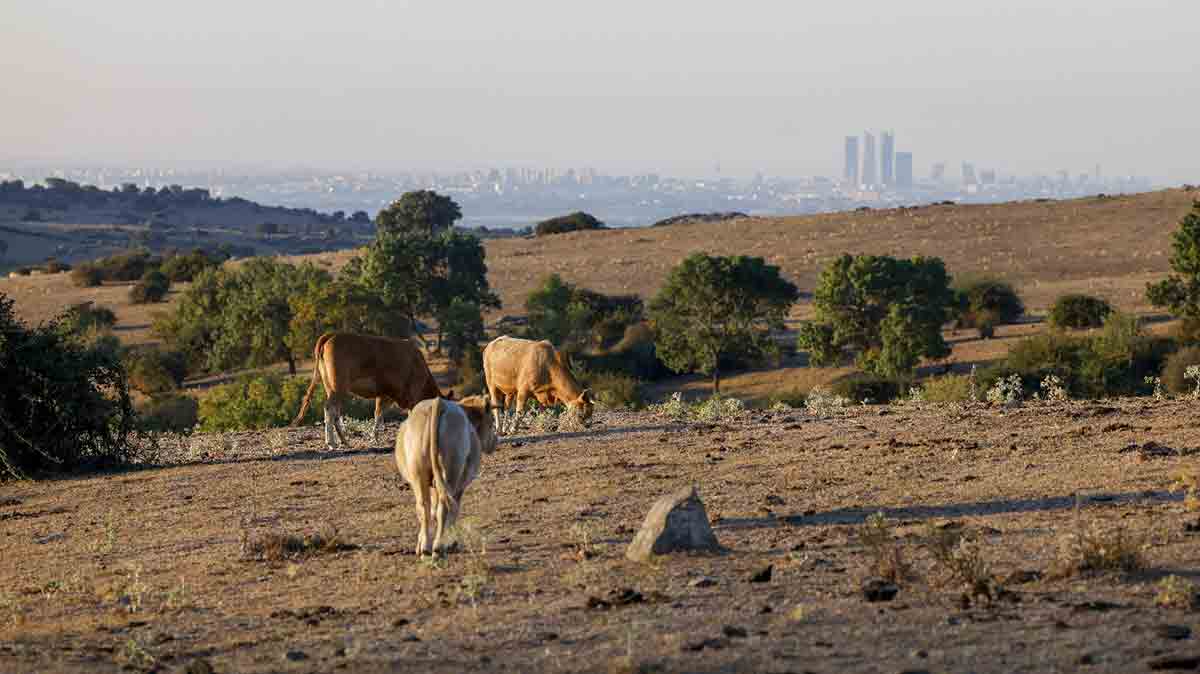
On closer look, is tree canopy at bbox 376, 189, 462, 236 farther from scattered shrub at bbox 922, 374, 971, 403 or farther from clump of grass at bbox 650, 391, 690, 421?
clump of grass at bbox 650, 391, 690, 421

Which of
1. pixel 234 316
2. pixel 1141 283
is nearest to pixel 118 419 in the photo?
pixel 234 316

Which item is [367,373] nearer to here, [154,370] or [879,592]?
[879,592]

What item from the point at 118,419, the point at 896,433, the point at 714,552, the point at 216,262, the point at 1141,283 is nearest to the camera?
the point at 714,552

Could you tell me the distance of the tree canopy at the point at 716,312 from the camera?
174 ft

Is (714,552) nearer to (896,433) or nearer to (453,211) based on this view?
(896,433)

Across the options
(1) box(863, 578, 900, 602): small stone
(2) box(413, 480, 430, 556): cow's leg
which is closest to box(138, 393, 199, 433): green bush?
(2) box(413, 480, 430, 556): cow's leg

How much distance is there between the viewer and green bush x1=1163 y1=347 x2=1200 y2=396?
37.4m

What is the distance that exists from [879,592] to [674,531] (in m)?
2.16

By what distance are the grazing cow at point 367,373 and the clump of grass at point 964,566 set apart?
1073cm

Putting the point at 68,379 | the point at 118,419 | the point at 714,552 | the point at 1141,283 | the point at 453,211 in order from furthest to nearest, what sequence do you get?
the point at 453,211 < the point at 1141,283 < the point at 118,419 < the point at 68,379 < the point at 714,552

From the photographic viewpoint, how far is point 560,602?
991cm

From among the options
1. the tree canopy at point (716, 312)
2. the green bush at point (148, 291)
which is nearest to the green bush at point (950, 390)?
the tree canopy at point (716, 312)

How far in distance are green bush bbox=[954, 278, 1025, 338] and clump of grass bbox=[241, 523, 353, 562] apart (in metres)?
47.1

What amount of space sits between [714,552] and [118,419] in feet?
42.9
